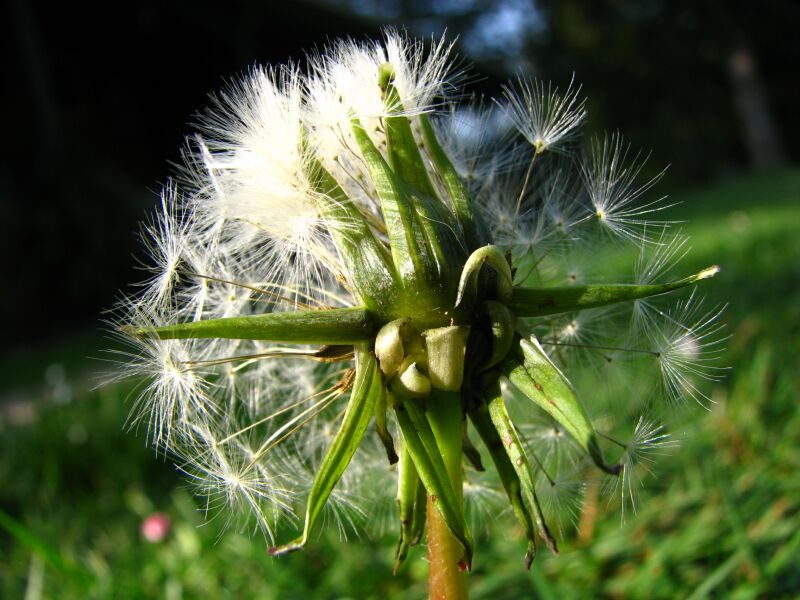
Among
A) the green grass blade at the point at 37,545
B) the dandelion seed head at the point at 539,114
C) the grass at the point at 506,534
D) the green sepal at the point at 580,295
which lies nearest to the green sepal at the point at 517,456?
the green sepal at the point at 580,295

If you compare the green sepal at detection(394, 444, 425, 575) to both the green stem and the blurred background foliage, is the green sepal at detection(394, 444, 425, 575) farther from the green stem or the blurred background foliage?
the blurred background foliage

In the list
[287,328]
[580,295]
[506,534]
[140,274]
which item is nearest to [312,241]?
[287,328]

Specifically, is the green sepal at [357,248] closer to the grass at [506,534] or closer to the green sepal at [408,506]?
the green sepal at [408,506]

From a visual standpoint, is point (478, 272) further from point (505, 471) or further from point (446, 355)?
point (505, 471)

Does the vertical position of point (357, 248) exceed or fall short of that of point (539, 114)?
it falls short

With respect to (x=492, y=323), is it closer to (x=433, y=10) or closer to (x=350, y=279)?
(x=350, y=279)
